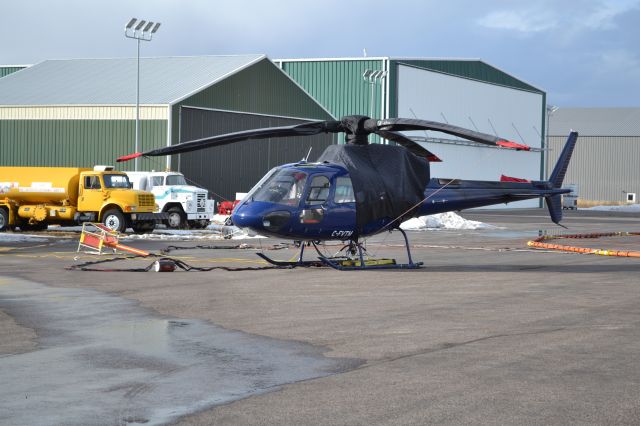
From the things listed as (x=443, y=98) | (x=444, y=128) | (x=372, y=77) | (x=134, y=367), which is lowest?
(x=134, y=367)

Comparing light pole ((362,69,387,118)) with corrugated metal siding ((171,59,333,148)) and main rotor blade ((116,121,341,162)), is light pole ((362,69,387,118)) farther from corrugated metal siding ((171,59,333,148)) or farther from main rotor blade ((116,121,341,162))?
main rotor blade ((116,121,341,162))

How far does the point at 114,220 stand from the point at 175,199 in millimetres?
4273

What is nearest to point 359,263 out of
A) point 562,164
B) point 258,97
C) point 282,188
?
point 282,188

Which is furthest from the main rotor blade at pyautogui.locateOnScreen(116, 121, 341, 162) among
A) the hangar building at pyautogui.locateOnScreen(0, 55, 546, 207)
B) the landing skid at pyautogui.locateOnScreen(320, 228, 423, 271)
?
the hangar building at pyautogui.locateOnScreen(0, 55, 546, 207)

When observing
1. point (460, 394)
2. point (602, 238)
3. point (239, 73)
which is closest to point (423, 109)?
point (239, 73)

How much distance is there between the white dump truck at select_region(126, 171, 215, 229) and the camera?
36000 millimetres

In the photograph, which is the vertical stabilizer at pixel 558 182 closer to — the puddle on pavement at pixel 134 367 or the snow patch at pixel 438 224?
the puddle on pavement at pixel 134 367

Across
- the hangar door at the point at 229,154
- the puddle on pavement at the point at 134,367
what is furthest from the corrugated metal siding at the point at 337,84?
the puddle on pavement at the point at 134,367

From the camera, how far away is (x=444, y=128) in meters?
16.9

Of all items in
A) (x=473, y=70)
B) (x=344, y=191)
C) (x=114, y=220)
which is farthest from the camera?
(x=473, y=70)

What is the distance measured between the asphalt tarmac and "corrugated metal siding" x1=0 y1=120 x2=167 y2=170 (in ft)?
90.2

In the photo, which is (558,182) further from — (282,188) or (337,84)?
(337,84)

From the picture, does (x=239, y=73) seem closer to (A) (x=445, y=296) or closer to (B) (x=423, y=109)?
(B) (x=423, y=109)

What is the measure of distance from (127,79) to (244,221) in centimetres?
3434
